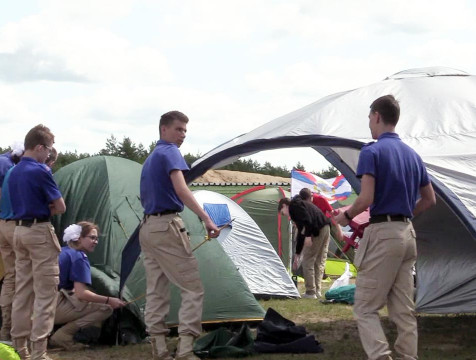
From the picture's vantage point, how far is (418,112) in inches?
308

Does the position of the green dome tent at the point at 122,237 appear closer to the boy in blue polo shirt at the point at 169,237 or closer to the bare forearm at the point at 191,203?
the boy in blue polo shirt at the point at 169,237

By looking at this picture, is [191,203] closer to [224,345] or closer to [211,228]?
[211,228]

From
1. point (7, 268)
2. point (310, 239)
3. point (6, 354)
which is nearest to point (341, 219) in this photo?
point (6, 354)

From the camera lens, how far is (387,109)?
18.7 ft

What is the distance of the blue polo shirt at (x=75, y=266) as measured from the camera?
7344 mm

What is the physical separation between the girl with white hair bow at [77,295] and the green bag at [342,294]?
413 centimetres

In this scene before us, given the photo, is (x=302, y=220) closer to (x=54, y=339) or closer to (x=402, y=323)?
(x=54, y=339)

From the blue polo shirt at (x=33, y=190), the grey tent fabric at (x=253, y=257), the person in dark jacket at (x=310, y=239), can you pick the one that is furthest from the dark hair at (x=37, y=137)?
the person in dark jacket at (x=310, y=239)

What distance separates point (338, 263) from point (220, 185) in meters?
2.79

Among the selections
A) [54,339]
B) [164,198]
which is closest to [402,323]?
[164,198]

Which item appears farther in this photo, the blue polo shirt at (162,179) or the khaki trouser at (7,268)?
the khaki trouser at (7,268)

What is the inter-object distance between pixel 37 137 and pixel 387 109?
104 inches

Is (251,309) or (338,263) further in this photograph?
(338,263)

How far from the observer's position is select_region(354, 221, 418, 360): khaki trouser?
550 centimetres
